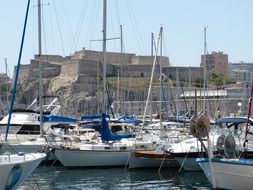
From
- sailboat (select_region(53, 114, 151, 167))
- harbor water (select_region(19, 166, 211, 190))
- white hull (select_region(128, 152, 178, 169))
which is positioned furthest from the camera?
sailboat (select_region(53, 114, 151, 167))

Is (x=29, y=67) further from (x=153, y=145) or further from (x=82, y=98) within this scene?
(x=153, y=145)

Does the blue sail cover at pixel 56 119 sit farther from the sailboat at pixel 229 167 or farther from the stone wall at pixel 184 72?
the stone wall at pixel 184 72

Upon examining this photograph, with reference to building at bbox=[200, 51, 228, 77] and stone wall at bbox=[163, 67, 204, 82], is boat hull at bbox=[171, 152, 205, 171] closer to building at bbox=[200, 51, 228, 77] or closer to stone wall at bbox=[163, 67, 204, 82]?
stone wall at bbox=[163, 67, 204, 82]

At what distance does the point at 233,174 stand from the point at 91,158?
10319 millimetres

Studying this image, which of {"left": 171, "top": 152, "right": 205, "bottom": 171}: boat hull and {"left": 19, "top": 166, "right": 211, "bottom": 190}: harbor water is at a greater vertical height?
{"left": 171, "top": 152, "right": 205, "bottom": 171}: boat hull

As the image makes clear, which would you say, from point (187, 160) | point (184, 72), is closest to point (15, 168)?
point (187, 160)

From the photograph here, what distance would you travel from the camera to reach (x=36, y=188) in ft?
76.5

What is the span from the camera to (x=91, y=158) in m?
29.3

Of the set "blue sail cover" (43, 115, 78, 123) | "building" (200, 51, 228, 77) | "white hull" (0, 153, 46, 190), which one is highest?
"building" (200, 51, 228, 77)

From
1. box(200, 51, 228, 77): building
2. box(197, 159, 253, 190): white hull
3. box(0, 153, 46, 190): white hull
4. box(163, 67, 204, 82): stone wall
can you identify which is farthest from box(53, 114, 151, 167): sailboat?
box(200, 51, 228, 77): building

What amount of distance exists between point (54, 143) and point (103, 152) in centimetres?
286

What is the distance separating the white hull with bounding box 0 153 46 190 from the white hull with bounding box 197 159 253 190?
625 cm

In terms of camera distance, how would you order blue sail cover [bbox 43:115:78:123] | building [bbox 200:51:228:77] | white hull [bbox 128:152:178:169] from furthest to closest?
building [bbox 200:51:228:77] < blue sail cover [bbox 43:115:78:123] < white hull [bbox 128:152:178:169]

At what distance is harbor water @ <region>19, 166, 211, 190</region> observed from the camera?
24.0 metres
